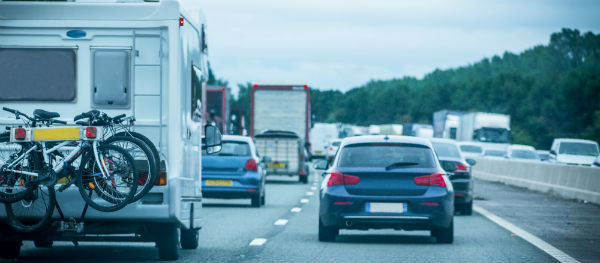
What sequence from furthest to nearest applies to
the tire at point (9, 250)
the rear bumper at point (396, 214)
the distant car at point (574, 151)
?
1. the distant car at point (574, 151)
2. the rear bumper at point (396, 214)
3. the tire at point (9, 250)

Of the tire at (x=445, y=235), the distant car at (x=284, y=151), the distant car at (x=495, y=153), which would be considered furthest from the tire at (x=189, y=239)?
the distant car at (x=495, y=153)

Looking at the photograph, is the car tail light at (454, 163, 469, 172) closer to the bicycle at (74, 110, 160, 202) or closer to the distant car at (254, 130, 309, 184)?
the bicycle at (74, 110, 160, 202)

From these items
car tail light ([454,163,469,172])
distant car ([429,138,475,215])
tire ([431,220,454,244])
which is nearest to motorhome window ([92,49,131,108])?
tire ([431,220,454,244])

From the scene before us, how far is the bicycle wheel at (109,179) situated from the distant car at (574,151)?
39.2 meters

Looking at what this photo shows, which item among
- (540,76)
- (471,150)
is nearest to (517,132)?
(540,76)

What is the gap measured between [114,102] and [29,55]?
908mm

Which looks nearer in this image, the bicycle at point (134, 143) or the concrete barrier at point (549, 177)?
the bicycle at point (134, 143)

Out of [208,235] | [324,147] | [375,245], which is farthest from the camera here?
[324,147]

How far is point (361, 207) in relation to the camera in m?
13.1

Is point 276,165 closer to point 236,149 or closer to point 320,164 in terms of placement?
point 236,149

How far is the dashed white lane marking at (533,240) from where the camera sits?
37.8 feet

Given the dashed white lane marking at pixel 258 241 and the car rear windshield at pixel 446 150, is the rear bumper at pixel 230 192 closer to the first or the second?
the car rear windshield at pixel 446 150

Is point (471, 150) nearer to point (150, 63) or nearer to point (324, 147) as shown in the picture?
point (324, 147)

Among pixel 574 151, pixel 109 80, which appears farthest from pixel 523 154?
pixel 109 80
